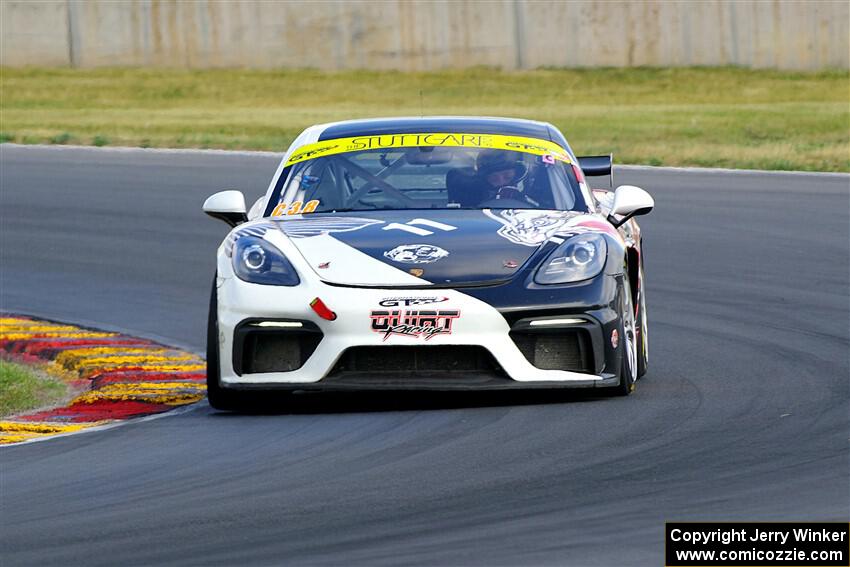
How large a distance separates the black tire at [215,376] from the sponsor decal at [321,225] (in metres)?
A: 0.44

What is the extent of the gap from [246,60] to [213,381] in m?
27.3

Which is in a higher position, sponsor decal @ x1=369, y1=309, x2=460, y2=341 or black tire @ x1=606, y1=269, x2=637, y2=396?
sponsor decal @ x1=369, y1=309, x2=460, y2=341

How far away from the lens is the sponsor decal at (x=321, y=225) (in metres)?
7.54

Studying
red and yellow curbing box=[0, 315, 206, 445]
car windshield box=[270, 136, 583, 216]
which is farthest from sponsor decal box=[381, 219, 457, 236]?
red and yellow curbing box=[0, 315, 206, 445]

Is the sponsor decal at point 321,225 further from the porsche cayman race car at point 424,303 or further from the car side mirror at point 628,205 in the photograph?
the car side mirror at point 628,205

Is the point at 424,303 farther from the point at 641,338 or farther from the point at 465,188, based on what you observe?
the point at 641,338

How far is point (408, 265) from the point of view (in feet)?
23.4

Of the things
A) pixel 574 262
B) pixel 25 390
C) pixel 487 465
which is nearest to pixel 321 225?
pixel 574 262

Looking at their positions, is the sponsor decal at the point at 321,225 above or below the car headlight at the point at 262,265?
above

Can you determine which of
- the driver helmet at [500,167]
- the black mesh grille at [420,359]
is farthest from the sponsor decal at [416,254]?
the driver helmet at [500,167]

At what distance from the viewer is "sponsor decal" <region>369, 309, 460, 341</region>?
6.96 metres

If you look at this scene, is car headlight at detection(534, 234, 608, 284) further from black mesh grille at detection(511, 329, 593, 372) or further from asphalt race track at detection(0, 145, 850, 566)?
asphalt race track at detection(0, 145, 850, 566)

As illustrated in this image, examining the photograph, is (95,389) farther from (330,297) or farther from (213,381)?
(330,297)

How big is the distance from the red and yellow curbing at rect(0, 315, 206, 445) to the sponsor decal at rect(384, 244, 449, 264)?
142 centimetres
